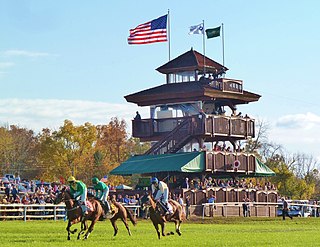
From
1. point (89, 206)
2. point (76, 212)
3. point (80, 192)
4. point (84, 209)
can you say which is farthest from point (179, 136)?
point (76, 212)

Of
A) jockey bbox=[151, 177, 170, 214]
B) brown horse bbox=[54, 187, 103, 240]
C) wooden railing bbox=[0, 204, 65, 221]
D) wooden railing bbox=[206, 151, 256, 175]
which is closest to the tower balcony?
wooden railing bbox=[206, 151, 256, 175]

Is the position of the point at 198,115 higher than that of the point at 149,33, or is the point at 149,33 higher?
the point at 149,33

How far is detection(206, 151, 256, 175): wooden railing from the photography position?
6406 cm

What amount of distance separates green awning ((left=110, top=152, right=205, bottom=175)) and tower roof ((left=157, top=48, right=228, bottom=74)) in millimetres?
8221

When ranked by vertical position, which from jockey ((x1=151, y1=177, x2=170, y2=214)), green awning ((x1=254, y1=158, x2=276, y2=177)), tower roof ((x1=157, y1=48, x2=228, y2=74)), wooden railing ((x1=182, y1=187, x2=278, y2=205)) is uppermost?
tower roof ((x1=157, y1=48, x2=228, y2=74))

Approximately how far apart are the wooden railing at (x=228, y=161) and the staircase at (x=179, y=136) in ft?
7.31

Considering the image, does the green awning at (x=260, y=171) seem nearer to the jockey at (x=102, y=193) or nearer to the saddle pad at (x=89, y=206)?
the jockey at (x=102, y=193)

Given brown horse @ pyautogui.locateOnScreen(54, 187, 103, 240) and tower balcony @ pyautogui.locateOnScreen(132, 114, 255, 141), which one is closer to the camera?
brown horse @ pyautogui.locateOnScreen(54, 187, 103, 240)

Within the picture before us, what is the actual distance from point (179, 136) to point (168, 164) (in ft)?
10.2

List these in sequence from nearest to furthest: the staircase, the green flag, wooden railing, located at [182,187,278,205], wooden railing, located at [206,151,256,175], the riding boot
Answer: the riding boot
wooden railing, located at [182,187,278,205]
wooden railing, located at [206,151,256,175]
the staircase
the green flag

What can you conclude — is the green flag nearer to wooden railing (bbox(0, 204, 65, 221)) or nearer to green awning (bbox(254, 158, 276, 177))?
green awning (bbox(254, 158, 276, 177))

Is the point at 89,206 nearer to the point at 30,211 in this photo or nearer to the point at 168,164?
the point at 30,211

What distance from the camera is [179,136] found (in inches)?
2571

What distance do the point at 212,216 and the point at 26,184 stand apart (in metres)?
13.9
